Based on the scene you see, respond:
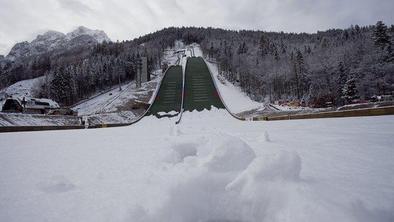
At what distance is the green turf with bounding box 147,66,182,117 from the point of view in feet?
115

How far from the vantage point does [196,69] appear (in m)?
65.5

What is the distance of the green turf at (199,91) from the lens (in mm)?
36756

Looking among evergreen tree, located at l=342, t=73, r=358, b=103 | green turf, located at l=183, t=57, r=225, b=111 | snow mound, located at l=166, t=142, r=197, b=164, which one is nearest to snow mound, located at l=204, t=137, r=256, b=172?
snow mound, located at l=166, t=142, r=197, b=164

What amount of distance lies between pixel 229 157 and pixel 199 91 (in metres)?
41.9

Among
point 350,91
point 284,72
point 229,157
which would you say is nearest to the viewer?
point 229,157

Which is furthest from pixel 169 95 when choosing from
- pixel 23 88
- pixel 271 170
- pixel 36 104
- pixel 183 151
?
pixel 23 88

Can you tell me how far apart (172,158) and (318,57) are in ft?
289

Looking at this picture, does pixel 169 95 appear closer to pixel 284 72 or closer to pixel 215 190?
pixel 215 190

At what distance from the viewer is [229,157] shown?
12.3ft

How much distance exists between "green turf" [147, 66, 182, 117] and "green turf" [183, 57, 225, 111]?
1412 mm

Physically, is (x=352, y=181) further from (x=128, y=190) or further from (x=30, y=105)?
(x=30, y=105)

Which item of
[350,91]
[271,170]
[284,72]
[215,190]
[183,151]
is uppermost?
[284,72]

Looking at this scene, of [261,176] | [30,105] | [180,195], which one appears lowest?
[180,195]

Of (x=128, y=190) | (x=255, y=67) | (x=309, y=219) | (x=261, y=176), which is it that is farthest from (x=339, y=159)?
(x=255, y=67)
